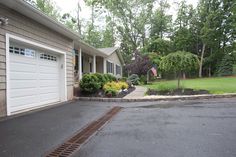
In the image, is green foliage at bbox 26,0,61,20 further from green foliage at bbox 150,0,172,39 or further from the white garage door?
the white garage door

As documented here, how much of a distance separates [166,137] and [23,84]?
522 cm

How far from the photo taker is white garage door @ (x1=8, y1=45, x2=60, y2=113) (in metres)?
7.25

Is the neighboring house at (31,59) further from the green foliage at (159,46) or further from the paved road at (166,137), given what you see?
the green foliage at (159,46)

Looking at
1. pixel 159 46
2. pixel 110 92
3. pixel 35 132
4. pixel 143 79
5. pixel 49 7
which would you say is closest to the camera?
pixel 35 132

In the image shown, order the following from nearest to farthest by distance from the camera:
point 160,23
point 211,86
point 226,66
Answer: point 211,86, point 226,66, point 160,23

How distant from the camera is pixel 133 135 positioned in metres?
4.66

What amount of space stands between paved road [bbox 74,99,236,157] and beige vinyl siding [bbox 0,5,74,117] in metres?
3.37

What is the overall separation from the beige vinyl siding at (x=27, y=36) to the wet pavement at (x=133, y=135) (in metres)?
1.36

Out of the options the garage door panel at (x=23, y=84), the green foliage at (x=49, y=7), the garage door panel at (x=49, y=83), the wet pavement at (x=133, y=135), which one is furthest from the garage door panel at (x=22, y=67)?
the green foliage at (x=49, y=7)

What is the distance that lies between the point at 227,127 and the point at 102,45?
36.3 m

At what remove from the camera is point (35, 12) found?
24.6 ft

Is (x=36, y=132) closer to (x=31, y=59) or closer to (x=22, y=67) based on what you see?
(x=22, y=67)

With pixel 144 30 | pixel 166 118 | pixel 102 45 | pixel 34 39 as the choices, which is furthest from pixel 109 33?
pixel 166 118

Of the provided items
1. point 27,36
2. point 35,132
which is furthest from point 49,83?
point 35,132
